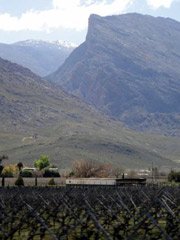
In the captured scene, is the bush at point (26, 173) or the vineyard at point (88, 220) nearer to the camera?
the vineyard at point (88, 220)

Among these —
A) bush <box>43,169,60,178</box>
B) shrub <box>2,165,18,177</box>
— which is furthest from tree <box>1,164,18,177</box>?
bush <box>43,169,60,178</box>

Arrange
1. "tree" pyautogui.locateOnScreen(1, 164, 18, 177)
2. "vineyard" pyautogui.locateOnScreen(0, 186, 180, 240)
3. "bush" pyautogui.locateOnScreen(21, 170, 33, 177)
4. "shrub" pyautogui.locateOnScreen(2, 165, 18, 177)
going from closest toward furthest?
"vineyard" pyautogui.locateOnScreen(0, 186, 180, 240) < "shrub" pyautogui.locateOnScreen(2, 165, 18, 177) < "tree" pyautogui.locateOnScreen(1, 164, 18, 177) < "bush" pyautogui.locateOnScreen(21, 170, 33, 177)

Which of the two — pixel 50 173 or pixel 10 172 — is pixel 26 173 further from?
pixel 50 173

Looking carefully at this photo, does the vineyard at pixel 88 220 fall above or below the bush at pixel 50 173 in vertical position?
below

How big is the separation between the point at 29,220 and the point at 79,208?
562 cm

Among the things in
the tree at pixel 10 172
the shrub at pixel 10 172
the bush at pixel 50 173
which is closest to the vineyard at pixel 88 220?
the shrub at pixel 10 172

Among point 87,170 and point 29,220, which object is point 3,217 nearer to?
point 29,220

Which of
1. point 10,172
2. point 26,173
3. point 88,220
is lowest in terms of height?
point 88,220

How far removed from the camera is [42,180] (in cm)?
11719

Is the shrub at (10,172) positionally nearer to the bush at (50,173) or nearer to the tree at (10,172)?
the tree at (10,172)

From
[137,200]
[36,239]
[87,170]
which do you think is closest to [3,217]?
[36,239]

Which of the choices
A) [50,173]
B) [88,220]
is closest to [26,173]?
[50,173]

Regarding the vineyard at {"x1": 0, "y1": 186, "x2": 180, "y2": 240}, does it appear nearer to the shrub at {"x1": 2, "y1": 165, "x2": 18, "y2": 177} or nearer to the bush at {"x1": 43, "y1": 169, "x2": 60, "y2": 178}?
the shrub at {"x1": 2, "y1": 165, "x2": 18, "y2": 177}

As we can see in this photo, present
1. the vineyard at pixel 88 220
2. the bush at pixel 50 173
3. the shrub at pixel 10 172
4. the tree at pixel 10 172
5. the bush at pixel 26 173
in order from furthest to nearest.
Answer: the bush at pixel 50 173 < the bush at pixel 26 173 < the tree at pixel 10 172 < the shrub at pixel 10 172 < the vineyard at pixel 88 220
